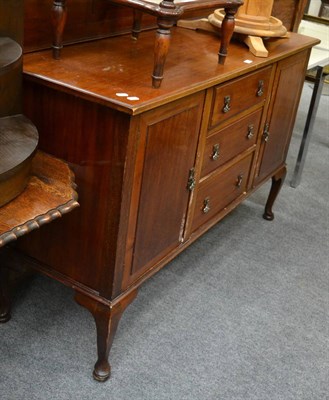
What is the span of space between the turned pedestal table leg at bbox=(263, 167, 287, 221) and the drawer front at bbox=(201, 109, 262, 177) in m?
0.42

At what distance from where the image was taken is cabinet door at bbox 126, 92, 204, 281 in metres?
1.49

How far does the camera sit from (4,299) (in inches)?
71.9

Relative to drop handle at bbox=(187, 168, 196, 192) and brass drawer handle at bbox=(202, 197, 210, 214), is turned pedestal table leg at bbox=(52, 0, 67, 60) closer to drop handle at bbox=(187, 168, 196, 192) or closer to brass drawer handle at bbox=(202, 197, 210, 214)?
drop handle at bbox=(187, 168, 196, 192)

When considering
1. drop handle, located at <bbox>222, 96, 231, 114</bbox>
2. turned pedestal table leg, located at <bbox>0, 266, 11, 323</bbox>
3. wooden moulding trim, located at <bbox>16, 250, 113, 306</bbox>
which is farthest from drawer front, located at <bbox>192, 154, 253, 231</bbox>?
turned pedestal table leg, located at <bbox>0, 266, 11, 323</bbox>

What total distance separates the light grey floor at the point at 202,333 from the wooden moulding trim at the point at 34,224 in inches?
22.5

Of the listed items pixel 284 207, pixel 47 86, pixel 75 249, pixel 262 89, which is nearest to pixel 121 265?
pixel 75 249

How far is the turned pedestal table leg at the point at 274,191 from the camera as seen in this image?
99.7 inches

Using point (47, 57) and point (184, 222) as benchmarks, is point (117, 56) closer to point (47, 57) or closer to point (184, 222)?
point (47, 57)

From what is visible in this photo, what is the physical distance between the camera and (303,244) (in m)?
2.47

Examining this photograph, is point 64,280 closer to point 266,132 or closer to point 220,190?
point 220,190

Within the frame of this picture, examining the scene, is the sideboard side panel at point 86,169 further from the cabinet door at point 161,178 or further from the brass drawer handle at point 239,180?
the brass drawer handle at point 239,180

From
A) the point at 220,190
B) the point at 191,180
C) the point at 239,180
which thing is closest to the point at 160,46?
the point at 191,180

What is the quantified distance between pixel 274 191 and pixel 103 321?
119 centimetres

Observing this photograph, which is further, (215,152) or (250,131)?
(250,131)
